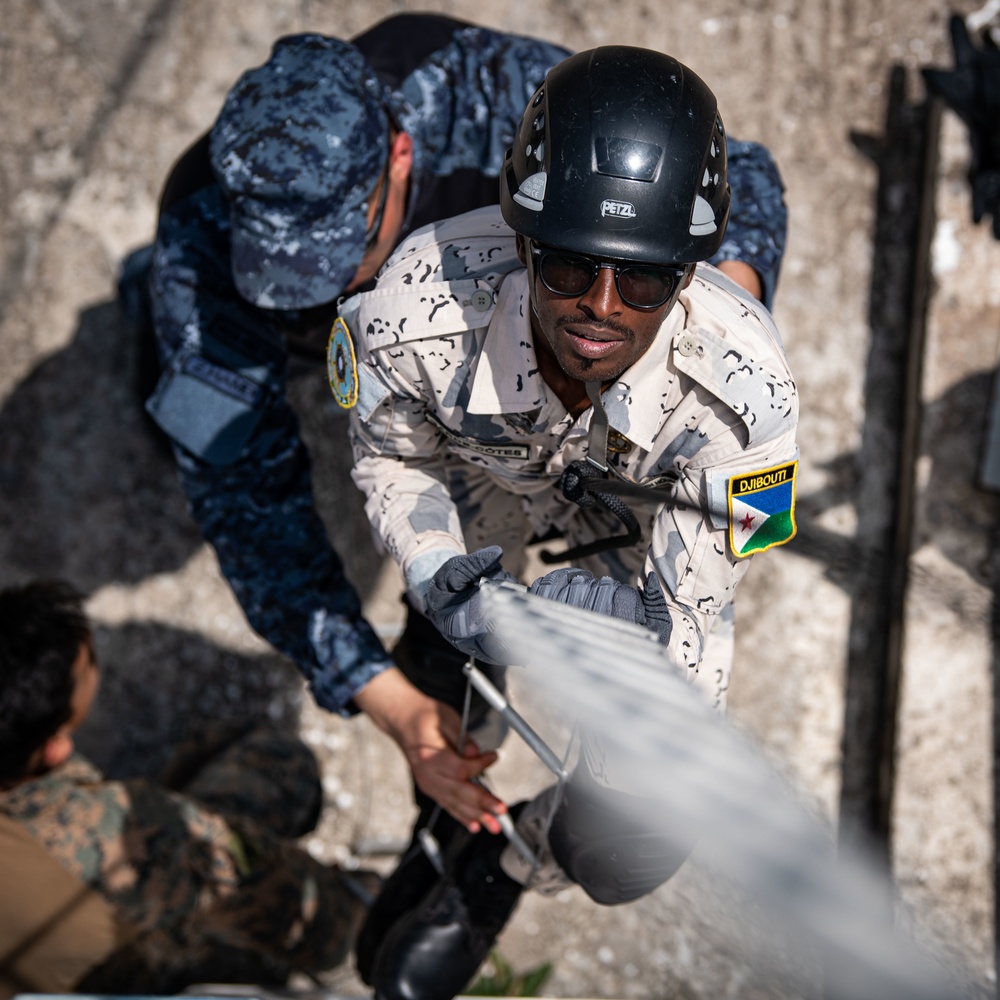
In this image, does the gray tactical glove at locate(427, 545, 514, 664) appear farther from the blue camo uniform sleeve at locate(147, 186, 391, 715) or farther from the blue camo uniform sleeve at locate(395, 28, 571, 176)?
the blue camo uniform sleeve at locate(395, 28, 571, 176)

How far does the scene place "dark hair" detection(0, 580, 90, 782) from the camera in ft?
8.80

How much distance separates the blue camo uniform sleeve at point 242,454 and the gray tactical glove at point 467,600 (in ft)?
2.58

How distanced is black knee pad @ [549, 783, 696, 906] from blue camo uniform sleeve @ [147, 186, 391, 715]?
2.27ft

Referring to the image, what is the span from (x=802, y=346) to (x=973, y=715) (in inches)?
56.6

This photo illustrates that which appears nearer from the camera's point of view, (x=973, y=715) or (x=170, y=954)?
(x=170, y=954)

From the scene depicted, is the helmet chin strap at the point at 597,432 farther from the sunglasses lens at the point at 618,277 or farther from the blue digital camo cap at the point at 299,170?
the blue digital camo cap at the point at 299,170

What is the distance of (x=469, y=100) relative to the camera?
2.88 meters

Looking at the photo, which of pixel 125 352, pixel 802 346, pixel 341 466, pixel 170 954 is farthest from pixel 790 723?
pixel 125 352

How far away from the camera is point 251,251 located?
7.98ft

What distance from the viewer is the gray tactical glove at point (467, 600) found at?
1929 millimetres

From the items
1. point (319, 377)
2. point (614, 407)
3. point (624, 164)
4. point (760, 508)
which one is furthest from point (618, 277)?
point (319, 377)

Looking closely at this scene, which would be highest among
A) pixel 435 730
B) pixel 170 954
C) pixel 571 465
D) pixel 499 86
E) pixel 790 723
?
pixel 499 86

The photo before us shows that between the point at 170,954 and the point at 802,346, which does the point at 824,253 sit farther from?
the point at 170,954

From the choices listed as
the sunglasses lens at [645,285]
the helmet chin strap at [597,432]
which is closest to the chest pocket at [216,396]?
the helmet chin strap at [597,432]
